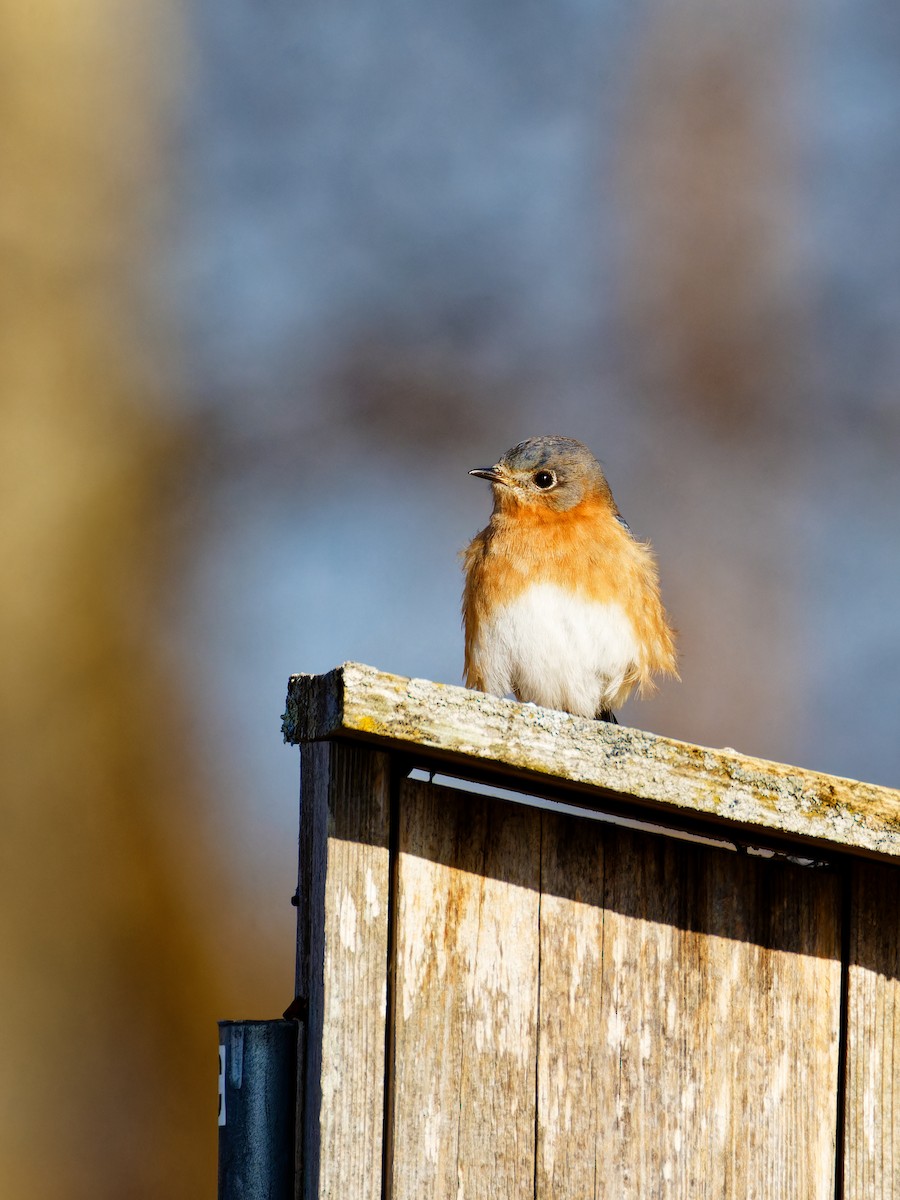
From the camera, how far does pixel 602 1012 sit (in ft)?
9.23

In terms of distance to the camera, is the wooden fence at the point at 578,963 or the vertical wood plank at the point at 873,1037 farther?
the vertical wood plank at the point at 873,1037

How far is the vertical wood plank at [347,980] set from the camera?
2.52 m

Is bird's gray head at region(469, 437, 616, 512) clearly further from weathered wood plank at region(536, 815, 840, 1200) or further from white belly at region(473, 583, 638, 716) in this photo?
weathered wood plank at region(536, 815, 840, 1200)

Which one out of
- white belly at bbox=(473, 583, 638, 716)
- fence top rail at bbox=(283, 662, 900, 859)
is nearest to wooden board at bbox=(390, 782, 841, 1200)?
fence top rail at bbox=(283, 662, 900, 859)

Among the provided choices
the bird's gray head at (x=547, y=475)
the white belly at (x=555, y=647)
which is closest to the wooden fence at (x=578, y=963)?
the white belly at (x=555, y=647)

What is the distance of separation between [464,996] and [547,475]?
7.38 feet

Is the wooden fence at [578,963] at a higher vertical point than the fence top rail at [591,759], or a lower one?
lower

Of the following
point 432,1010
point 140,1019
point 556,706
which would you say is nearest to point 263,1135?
point 432,1010

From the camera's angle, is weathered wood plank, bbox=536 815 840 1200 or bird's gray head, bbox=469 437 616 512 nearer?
weathered wood plank, bbox=536 815 840 1200

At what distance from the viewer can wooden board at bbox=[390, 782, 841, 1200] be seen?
2652 mm

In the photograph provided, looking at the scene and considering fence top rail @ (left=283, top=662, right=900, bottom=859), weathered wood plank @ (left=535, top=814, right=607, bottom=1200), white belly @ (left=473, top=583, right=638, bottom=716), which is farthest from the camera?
white belly @ (left=473, top=583, right=638, bottom=716)

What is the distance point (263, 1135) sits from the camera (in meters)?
2.58

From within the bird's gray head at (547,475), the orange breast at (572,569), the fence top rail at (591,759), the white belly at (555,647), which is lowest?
the fence top rail at (591,759)

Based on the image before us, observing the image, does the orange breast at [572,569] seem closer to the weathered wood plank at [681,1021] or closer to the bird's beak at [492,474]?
the bird's beak at [492,474]
